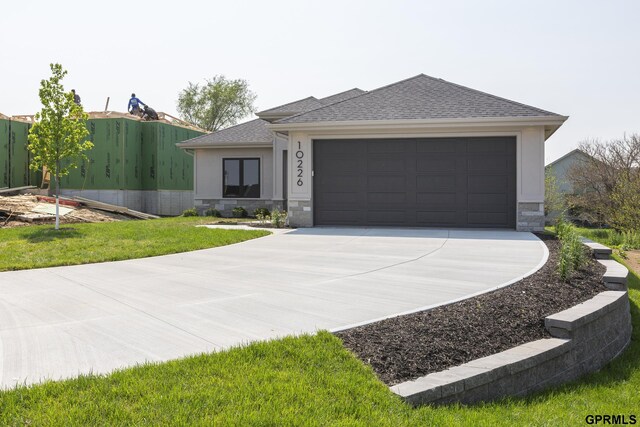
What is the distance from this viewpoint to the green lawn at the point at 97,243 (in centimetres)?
868

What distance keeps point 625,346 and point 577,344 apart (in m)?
1.73

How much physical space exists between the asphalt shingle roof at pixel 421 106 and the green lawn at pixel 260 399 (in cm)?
1020

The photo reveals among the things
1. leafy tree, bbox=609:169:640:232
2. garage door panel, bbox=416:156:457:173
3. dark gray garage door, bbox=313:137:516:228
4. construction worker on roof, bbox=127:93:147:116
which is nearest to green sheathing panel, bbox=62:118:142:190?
construction worker on roof, bbox=127:93:147:116

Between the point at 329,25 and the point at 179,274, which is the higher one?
the point at 329,25

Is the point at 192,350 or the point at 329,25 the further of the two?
the point at 329,25

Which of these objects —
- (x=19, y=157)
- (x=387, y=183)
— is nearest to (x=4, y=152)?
(x=19, y=157)

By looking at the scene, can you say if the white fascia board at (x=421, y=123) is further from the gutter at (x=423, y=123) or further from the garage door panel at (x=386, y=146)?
the garage door panel at (x=386, y=146)

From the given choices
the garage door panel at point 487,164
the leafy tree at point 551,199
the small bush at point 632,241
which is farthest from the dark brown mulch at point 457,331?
the leafy tree at point 551,199

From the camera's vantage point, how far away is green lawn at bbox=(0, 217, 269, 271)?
28.5 ft

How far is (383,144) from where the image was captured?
45.9ft

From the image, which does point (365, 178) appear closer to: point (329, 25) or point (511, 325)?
point (329, 25)

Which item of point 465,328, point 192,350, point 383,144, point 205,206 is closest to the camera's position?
point 192,350

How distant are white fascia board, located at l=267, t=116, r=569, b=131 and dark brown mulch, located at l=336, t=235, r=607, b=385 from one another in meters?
7.49

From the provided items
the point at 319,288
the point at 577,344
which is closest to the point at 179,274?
the point at 319,288
